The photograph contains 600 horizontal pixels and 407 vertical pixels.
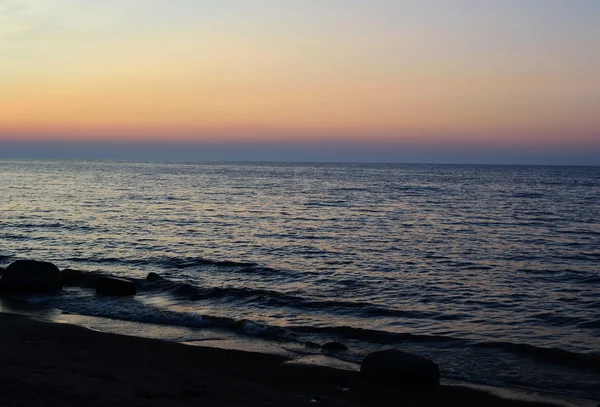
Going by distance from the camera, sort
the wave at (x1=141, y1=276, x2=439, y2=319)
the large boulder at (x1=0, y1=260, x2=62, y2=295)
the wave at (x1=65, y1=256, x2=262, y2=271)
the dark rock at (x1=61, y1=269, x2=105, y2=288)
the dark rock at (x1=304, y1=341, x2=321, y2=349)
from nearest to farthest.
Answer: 1. the dark rock at (x1=304, y1=341, x2=321, y2=349)
2. the wave at (x1=141, y1=276, x2=439, y2=319)
3. the large boulder at (x1=0, y1=260, x2=62, y2=295)
4. the dark rock at (x1=61, y1=269, x2=105, y2=288)
5. the wave at (x1=65, y1=256, x2=262, y2=271)

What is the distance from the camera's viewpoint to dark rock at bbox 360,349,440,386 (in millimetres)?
11016

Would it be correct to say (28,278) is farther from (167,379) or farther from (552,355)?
(552,355)

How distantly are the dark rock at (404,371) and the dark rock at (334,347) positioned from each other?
2.41 metres

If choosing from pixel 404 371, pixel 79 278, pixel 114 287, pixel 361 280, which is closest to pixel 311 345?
pixel 404 371

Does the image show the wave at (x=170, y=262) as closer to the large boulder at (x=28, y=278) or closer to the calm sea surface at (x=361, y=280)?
the calm sea surface at (x=361, y=280)

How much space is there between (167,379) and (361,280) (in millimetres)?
12240

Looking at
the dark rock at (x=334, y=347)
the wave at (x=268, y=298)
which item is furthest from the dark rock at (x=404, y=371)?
the wave at (x=268, y=298)

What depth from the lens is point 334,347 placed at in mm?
13656

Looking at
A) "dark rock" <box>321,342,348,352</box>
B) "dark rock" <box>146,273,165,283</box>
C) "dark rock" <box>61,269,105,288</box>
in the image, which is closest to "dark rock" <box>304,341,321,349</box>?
"dark rock" <box>321,342,348,352</box>

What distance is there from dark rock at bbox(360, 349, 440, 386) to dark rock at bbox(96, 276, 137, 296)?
10.9 m

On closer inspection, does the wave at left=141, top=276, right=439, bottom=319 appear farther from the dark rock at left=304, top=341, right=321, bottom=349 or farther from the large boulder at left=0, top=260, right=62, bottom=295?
the dark rock at left=304, top=341, right=321, bottom=349

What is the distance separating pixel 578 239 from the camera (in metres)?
32.5

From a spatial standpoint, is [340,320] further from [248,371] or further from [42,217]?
[42,217]

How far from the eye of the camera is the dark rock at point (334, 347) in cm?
1361
